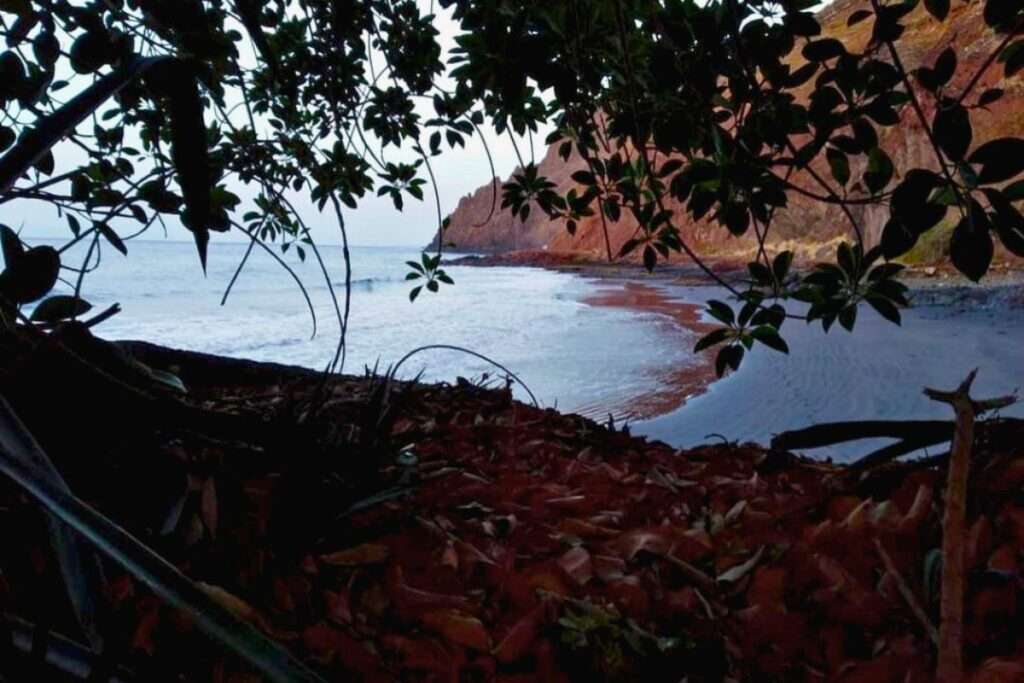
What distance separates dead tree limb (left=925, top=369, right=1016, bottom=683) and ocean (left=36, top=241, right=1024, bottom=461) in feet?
2.74

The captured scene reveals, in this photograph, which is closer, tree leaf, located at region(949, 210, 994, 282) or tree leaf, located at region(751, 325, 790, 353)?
tree leaf, located at region(949, 210, 994, 282)

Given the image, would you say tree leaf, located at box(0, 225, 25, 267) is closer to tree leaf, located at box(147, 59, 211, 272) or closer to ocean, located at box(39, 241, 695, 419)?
tree leaf, located at box(147, 59, 211, 272)

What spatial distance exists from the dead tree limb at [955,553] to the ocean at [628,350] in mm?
835

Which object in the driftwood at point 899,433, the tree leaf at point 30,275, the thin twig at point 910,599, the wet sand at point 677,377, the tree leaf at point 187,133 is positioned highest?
the tree leaf at point 187,133

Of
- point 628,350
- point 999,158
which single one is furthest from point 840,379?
point 999,158

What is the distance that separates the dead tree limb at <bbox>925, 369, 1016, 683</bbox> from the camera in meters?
0.45

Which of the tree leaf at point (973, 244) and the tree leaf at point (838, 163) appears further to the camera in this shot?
Answer: the tree leaf at point (838, 163)

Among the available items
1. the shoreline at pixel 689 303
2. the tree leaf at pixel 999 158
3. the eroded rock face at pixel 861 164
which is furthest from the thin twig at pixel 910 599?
the eroded rock face at pixel 861 164

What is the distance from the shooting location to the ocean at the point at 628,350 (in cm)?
272

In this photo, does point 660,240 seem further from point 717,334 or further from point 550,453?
point 550,453

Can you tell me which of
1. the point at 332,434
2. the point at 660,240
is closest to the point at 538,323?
the point at 660,240

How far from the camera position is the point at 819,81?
893 millimetres

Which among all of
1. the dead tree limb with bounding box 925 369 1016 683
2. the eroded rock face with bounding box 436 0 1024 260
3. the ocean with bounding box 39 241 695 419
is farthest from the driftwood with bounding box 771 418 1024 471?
the eroded rock face with bounding box 436 0 1024 260

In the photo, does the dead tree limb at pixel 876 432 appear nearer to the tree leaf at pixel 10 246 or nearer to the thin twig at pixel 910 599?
the thin twig at pixel 910 599
